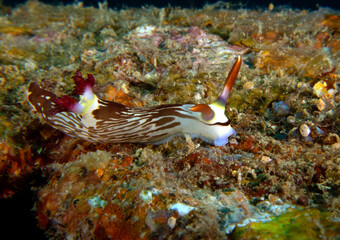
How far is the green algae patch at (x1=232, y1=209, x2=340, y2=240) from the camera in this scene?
4.67ft

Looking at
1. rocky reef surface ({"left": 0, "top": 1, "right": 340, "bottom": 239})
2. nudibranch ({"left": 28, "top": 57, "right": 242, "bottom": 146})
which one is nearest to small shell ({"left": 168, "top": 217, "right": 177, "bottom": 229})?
rocky reef surface ({"left": 0, "top": 1, "right": 340, "bottom": 239})

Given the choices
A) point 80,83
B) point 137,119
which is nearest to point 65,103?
point 80,83

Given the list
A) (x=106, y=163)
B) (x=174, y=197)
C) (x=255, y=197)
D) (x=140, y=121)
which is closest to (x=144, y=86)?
(x=140, y=121)

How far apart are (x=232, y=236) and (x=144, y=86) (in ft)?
9.66

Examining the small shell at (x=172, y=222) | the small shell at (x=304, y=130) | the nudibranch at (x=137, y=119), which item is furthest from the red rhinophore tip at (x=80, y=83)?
the small shell at (x=304, y=130)

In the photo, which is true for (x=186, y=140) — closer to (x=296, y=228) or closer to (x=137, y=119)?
(x=137, y=119)

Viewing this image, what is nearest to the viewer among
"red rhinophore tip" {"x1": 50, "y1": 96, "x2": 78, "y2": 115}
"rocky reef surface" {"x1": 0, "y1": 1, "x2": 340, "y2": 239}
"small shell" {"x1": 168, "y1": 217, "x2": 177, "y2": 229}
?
"small shell" {"x1": 168, "y1": 217, "x2": 177, "y2": 229}

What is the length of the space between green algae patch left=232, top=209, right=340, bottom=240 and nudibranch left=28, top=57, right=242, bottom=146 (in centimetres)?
122

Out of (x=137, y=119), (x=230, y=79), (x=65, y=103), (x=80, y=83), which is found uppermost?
(x=230, y=79)

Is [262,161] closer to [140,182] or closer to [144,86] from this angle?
[140,182]

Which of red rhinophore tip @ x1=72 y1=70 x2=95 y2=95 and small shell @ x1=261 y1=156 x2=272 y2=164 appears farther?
red rhinophore tip @ x1=72 y1=70 x2=95 y2=95

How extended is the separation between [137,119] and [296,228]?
228 cm

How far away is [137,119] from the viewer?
294cm

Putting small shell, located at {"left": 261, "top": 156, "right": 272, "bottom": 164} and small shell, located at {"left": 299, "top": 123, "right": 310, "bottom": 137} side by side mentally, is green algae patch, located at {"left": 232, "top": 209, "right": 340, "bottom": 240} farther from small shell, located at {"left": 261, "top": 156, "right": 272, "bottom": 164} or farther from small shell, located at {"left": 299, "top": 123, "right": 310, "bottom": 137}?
small shell, located at {"left": 299, "top": 123, "right": 310, "bottom": 137}
